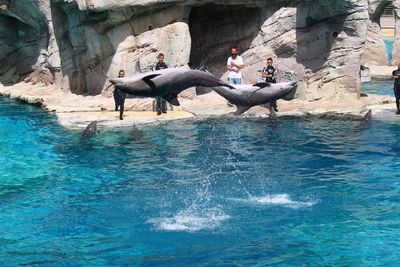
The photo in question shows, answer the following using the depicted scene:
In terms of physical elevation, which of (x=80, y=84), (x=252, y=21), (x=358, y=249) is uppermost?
(x=252, y=21)

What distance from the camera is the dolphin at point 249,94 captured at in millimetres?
7840

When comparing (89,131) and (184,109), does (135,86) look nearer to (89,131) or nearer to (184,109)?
(89,131)

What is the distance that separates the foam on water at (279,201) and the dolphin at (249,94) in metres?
1.08

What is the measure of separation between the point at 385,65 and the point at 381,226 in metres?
15.8

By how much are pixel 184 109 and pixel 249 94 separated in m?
5.60

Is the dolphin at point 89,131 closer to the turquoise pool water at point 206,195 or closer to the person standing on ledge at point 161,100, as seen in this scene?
the turquoise pool water at point 206,195

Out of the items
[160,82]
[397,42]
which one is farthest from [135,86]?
[397,42]

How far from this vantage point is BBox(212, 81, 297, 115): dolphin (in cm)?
784

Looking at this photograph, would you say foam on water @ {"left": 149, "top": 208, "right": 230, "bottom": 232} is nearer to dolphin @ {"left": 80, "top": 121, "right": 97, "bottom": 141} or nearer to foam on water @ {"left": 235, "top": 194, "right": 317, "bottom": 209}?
foam on water @ {"left": 235, "top": 194, "right": 317, "bottom": 209}

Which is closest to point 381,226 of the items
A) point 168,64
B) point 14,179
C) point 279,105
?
point 14,179

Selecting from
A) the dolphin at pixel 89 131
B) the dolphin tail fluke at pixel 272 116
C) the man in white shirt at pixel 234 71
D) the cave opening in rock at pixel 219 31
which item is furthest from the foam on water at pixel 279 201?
the cave opening in rock at pixel 219 31

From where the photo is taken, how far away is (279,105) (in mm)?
13750

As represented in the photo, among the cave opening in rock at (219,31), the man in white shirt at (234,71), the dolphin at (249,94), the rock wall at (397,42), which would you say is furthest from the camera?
the rock wall at (397,42)

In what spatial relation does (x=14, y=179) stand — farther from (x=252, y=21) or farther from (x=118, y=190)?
(x=252, y=21)
